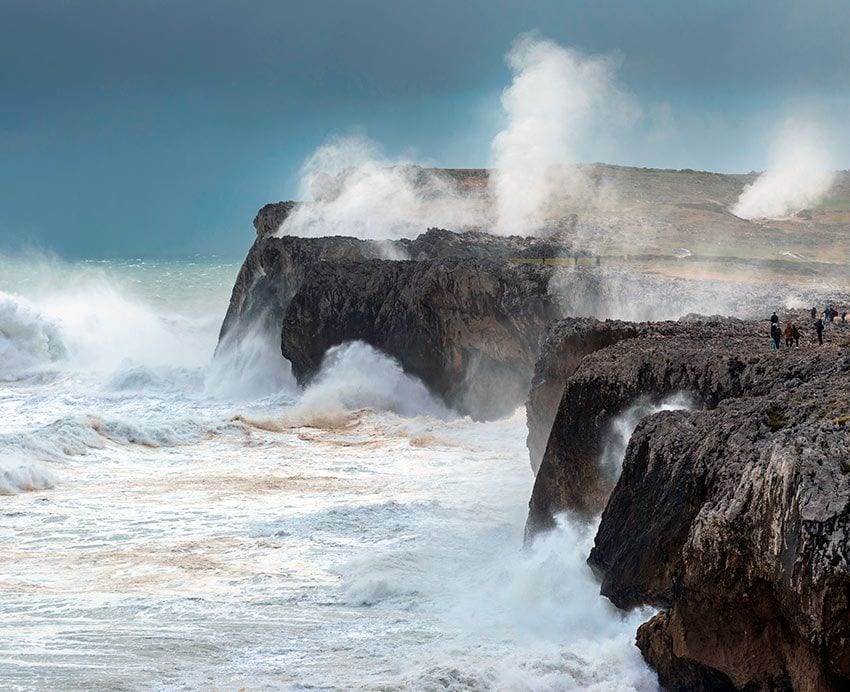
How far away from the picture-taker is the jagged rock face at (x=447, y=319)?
100.0 ft

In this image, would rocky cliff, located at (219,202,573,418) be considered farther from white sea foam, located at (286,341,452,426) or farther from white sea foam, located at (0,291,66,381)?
white sea foam, located at (0,291,66,381)

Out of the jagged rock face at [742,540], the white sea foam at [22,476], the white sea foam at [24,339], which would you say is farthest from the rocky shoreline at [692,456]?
the white sea foam at [24,339]

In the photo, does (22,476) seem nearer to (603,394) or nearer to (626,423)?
(603,394)

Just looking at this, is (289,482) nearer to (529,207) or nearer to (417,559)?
(417,559)

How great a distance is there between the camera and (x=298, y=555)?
16234mm

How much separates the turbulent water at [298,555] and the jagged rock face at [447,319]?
82 centimetres

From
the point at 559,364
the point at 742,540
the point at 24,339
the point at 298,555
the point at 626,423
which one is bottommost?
the point at 298,555

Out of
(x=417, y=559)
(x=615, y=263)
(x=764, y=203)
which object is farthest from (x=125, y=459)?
(x=764, y=203)

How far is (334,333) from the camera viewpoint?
34531mm

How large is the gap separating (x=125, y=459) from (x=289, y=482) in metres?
4.71

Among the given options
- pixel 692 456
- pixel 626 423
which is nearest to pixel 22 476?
pixel 626 423

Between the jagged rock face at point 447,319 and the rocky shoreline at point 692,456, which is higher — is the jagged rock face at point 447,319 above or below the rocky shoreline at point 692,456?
above

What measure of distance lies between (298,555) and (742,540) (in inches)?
333

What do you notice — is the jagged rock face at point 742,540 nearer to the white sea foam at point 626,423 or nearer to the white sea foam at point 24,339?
the white sea foam at point 626,423
